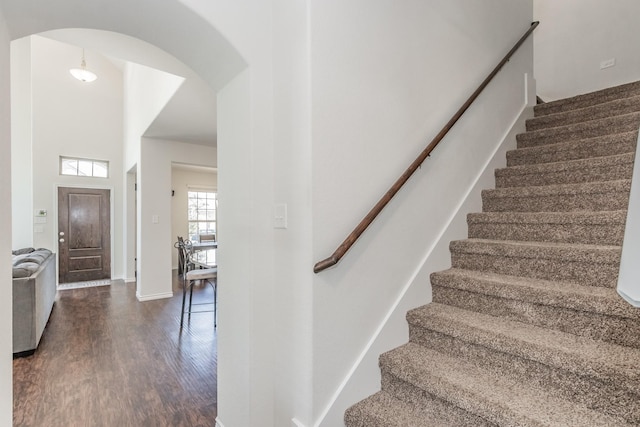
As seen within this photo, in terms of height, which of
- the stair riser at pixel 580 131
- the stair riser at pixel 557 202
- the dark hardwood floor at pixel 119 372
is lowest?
the dark hardwood floor at pixel 119 372

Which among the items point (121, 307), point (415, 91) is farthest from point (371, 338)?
point (121, 307)

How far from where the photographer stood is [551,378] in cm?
136

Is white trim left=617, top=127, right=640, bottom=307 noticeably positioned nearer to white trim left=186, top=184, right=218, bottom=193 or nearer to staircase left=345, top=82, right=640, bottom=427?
staircase left=345, top=82, right=640, bottom=427

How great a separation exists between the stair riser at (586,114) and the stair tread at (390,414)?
2909 mm

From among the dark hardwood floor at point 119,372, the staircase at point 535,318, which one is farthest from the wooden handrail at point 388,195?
the dark hardwood floor at point 119,372

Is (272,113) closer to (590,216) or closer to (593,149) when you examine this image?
(590,216)

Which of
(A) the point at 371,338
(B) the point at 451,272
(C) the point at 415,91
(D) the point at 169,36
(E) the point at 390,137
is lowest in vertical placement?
(A) the point at 371,338

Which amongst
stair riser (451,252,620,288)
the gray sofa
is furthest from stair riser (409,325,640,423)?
the gray sofa

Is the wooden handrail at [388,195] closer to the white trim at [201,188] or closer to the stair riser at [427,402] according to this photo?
the stair riser at [427,402]

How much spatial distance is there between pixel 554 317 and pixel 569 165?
1.33 m

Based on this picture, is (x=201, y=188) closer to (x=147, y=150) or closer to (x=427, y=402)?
(x=147, y=150)

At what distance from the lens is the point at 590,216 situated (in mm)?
1868

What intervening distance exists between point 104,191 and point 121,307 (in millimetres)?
3471

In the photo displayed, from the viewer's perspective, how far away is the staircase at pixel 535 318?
4.17ft
